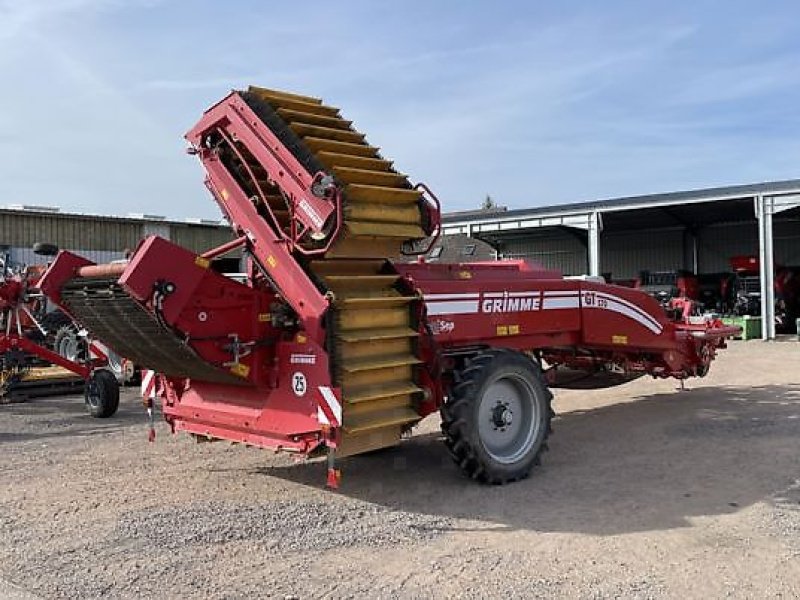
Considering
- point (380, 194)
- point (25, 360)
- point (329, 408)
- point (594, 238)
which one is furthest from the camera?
point (594, 238)

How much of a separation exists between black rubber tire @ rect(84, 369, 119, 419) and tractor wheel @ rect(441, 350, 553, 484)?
A: 5.74 metres

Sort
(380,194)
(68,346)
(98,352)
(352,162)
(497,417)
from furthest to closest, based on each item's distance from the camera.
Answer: (68,346)
(98,352)
(497,417)
(352,162)
(380,194)

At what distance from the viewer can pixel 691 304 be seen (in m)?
11.4

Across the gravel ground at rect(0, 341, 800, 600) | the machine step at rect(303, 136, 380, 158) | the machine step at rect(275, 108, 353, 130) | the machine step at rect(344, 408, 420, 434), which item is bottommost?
the gravel ground at rect(0, 341, 800, 600)

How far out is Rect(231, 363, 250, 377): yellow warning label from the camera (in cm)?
567

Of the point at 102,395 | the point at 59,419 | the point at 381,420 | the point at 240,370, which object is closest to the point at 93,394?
the point at 102,395

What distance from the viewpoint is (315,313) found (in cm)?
540

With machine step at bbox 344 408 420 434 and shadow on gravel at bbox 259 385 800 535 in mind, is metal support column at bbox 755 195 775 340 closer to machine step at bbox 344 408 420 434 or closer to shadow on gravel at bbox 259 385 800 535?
shadow on gravel at bbox 259 385 800 535

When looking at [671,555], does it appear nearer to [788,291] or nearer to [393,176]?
[393,176]

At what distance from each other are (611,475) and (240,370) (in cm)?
315

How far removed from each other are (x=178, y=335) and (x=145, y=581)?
1687 millimetres

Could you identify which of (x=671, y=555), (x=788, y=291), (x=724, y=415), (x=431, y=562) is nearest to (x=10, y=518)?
(x=431, y=562)

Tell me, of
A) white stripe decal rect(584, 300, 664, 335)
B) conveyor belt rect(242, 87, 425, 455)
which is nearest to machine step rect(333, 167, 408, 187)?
conveyor belt rect(242, 87, 425, 455)

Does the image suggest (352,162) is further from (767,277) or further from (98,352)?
(767,277)
